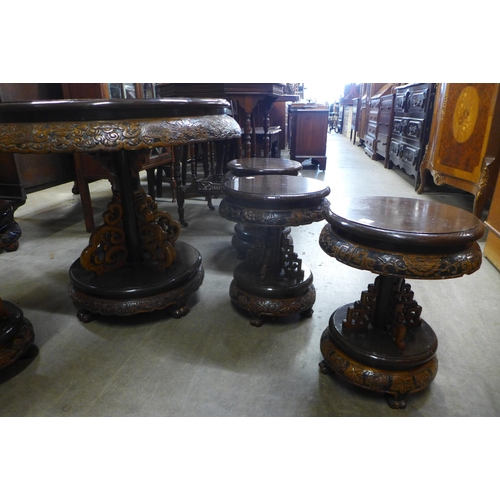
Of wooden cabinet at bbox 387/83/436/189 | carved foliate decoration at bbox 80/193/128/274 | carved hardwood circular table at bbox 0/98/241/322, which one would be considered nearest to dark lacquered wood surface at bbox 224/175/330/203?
carved hardwood circular table at bbox 0/98/241/322

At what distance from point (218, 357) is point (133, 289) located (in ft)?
1.42

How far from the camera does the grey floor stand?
1.07m

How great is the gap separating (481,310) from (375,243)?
101cm

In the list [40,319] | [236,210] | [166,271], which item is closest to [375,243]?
[236,210]

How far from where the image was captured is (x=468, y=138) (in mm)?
2623

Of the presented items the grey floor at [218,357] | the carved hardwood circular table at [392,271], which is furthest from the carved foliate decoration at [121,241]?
the carved hardwood circular table at [392,271]

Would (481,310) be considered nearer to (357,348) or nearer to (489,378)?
(489,378)

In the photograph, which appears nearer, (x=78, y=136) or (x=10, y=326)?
(x=78, y=136)

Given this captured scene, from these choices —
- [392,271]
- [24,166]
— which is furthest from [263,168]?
[24,166]

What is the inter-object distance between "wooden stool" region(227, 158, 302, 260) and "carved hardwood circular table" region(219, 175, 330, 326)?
318 mm

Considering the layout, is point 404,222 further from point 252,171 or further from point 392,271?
point 252,171

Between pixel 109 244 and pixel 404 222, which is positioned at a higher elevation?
pixel 404 222

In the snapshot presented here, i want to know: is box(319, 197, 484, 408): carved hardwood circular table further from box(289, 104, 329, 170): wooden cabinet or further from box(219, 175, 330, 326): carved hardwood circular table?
Result: box(289, 104, 329, 170): wooden cabinet

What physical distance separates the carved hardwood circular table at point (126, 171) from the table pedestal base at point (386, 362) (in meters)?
0.71
